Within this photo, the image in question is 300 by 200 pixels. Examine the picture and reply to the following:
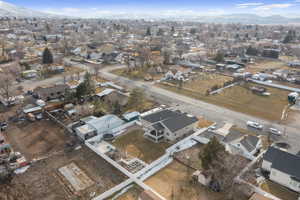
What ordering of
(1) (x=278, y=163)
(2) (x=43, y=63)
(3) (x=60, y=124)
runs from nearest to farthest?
1. (1) (x=278, y=163)
2. (3) (x=60, y=124)
3. (2) (x=43, y=63)

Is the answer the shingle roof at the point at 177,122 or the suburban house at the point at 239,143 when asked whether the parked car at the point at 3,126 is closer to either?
the shingle roof at the point at 177,122

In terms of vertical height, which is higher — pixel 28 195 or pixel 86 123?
pixel 86 123

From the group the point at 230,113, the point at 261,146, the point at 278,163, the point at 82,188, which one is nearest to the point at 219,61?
the point at 230,113

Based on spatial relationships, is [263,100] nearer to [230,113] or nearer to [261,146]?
[230,113]

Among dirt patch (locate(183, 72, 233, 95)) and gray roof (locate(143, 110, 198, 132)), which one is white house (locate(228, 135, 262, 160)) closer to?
gray roof (locate(143, 110, 198, 132))

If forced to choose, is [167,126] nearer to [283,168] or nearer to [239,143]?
[239,143]

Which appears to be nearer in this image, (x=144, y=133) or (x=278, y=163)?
(x=278, y=163)

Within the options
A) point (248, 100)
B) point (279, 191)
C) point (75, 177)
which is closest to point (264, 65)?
point (248, 100)
